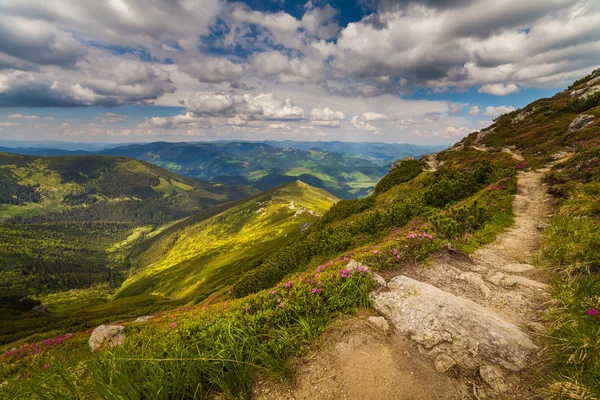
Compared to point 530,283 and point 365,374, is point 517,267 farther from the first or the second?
point 365,374

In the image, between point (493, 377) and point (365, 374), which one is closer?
point (493, 377)

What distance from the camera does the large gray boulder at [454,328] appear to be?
4.79m

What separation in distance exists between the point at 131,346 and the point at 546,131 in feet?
234

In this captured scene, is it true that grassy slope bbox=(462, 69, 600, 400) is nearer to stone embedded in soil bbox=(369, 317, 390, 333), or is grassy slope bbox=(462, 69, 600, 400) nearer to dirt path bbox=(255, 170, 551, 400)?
dirt path bbox=(255, 170, 551, 400)

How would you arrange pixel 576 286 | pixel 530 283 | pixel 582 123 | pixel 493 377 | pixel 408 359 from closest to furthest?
1. pixel 493 377
2. pixel 408 359
3. pixel 576 286
4. pixel 530 283
5. pixel 582 123

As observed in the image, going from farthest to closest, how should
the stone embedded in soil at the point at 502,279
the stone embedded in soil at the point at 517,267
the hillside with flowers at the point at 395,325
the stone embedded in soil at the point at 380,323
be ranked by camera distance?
the stone embedded in soil at the point at 517,267 < the stone embedded in soil at the point at 502,279 < the stone embedded in soil at the point at 380,323 < the hillside with flowers at the point at 395,325

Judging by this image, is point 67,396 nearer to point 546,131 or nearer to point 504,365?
point 504,365

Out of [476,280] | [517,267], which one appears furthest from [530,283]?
[517,267]

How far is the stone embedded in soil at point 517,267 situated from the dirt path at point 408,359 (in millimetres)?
82

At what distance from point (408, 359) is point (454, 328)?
1.38 m

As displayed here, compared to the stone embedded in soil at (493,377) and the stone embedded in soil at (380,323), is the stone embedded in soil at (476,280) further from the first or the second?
the stone embedded in soil at (380,323)

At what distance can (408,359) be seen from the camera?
4.87 metres

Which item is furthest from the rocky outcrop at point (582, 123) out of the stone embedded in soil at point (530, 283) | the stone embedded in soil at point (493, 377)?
the stone embedded in soil at point (493, 377)

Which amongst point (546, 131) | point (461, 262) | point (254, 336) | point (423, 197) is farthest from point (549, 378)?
point (546, 131)
